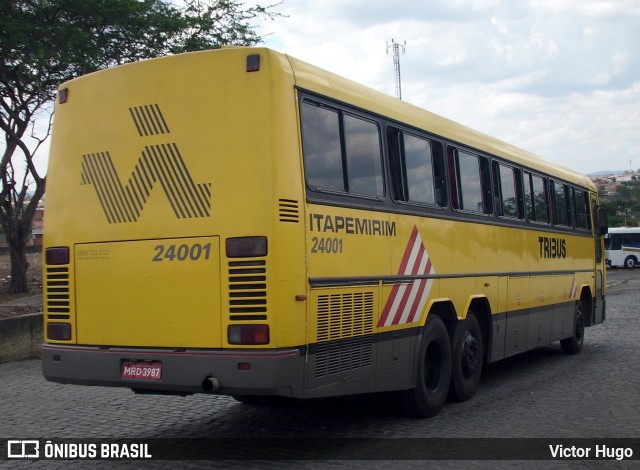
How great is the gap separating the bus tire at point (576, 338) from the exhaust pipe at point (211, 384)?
10.1 m

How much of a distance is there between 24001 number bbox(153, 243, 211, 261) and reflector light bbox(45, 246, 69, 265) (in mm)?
1086

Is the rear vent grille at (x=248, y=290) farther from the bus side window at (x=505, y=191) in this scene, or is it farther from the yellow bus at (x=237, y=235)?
the bus side window at (x=505, y=191)

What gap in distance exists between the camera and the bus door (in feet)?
55.9

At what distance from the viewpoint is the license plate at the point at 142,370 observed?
7.17m

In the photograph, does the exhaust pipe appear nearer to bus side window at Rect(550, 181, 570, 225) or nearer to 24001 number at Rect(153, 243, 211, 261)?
24001 number at Rect(153, 243, 211, 261)

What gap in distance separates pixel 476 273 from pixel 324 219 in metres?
4.01

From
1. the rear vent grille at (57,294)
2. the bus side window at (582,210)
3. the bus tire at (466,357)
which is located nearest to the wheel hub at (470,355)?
the bus tire at (466,357)

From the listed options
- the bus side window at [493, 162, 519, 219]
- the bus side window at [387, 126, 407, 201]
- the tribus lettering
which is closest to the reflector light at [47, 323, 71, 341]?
the bus side window at [387, 126, 407, 201]

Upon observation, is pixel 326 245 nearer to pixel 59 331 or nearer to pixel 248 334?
pixel 248 334

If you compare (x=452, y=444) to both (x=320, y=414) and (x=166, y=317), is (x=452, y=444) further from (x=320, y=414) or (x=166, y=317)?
(x=166, y=317)

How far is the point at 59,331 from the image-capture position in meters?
7.86

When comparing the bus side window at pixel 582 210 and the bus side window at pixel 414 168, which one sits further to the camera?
the bus side window at pixel 582 210

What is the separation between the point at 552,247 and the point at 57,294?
9.09 m

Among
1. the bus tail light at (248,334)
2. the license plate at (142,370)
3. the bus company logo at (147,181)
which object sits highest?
the bus company logo at (147,181)
